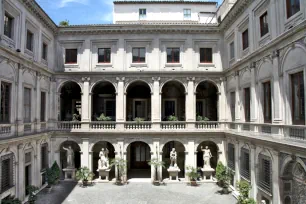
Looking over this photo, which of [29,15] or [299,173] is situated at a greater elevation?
[29,15]

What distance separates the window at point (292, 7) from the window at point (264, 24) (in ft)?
7.03

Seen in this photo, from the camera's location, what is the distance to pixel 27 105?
1780cm

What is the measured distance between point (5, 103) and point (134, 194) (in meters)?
11.0

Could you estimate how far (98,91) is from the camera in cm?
2617

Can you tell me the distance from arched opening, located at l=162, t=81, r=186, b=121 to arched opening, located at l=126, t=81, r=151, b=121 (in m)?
1.72

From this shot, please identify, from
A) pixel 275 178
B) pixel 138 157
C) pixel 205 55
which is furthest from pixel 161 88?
pixel 275 178

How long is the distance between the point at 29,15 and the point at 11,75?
17.2 feet

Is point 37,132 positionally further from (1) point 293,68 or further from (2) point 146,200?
(1) point 293,68

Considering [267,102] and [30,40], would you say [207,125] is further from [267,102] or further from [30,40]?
[30,40]

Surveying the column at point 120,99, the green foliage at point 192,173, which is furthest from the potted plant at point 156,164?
the column at point 120,99

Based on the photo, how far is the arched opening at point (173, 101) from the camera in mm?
25891

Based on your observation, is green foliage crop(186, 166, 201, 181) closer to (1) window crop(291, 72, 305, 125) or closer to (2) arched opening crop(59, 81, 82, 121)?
(1) window crop(291, 72, 305, 125)

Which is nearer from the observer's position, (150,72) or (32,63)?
(32,63)

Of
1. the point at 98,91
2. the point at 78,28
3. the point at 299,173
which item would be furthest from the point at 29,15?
the point at 299,173
